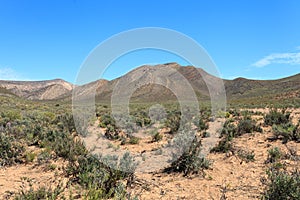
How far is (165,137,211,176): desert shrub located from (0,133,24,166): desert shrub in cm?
436

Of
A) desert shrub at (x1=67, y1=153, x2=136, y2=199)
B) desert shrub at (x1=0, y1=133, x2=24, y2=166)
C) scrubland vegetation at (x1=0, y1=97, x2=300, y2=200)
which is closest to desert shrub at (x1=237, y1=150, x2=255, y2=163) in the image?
scrubland vegetation at (x1=0, y1=97, x2=300, y2=200)

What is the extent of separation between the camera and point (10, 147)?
8070 mm

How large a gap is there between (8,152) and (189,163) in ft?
17.1

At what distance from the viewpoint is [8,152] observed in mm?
7984

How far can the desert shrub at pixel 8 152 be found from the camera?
300 inches

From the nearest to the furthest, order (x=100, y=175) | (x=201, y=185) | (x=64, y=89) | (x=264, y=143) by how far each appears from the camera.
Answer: (x=100, y=175)
(x=201, y=185)
(x=264, y=143)
(x=64, y=89)

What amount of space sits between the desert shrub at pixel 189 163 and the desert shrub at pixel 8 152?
4358mm

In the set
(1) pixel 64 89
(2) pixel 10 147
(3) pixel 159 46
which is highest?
(1) pixel 64 89

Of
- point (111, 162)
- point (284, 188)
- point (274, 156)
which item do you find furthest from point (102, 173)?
point (274, 156)

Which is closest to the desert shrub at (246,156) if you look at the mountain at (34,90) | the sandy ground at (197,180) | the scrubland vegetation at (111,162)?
the scrubland vegetation at (111,162)

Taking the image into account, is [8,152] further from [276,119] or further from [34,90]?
[34,90]

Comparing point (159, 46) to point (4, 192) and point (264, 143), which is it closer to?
point (264, 143)

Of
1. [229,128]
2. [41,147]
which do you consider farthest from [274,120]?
[41,147]

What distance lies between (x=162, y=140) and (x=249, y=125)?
146 inches
